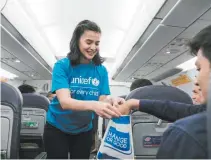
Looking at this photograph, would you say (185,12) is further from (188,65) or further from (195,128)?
(188,65)

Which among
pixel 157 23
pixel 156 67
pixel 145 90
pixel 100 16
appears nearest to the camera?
pixel 145 90

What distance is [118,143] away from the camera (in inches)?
64.7

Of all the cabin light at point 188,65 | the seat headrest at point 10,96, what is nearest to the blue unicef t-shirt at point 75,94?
the seat headrest at point 10,96

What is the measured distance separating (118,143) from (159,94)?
2.98 ft

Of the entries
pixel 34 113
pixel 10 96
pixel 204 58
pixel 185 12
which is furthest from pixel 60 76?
pixel 185 12

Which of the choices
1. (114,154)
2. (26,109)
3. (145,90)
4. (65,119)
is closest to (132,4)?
(26,109)

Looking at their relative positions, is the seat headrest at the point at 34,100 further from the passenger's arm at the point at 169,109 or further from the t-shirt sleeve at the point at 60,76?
the passenger's arm at the point at 169,109

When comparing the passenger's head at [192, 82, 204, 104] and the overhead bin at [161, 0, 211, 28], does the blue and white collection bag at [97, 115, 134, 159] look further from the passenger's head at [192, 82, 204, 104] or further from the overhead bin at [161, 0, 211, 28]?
the overhead bin at [161, 0, 211, 28]

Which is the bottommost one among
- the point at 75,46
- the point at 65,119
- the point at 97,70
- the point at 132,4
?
the point at 65,119

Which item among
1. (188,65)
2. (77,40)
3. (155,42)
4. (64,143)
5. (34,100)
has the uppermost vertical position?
(188,65)

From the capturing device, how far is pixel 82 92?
2168 millimetres

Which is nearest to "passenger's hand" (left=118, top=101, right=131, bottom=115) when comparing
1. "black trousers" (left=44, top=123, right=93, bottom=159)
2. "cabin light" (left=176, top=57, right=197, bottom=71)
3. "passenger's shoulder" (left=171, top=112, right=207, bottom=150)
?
"black trousers" (left=44, top=123, right=93, bottom=159)

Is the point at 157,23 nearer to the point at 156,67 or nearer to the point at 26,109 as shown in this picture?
the point at 26,109

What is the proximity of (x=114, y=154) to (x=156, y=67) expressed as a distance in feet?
26.7
